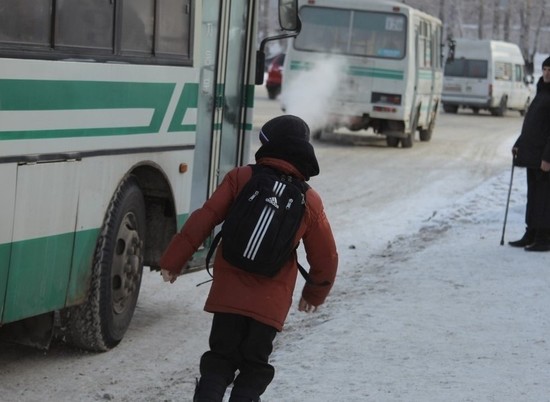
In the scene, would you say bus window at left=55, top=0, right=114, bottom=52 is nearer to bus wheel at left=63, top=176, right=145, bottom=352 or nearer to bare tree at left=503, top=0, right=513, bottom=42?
bus wheel at left=63, top=176, right=145, bottom=352

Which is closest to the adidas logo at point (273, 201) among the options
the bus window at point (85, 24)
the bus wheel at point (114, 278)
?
the bus window at point (85, 24)

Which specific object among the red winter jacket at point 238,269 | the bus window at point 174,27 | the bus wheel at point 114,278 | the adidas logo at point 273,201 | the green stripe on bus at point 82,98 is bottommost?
the bus wheel at point 114,278

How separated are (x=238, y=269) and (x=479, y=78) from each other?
36377mm

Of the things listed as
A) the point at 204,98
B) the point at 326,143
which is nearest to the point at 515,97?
the point at 326,143

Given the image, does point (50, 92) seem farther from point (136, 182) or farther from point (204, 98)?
point (204, 98)

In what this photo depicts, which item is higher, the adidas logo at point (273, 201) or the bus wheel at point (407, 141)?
the adidas logo at point (273, 201)

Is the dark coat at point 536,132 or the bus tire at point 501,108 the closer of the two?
the dark coat at point 536,132

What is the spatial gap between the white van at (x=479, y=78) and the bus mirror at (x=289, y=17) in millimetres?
32133

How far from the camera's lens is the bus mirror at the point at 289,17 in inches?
332

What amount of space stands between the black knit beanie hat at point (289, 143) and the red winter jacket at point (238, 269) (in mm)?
32

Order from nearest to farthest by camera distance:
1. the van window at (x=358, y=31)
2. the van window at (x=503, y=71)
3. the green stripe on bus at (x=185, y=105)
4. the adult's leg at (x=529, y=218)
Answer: the green stripe on bus at (x=185, y=105)
the adult's leg at (x=529, y=218)
the van window at (x=358, y=31)
the van window at (x=503, y=71)

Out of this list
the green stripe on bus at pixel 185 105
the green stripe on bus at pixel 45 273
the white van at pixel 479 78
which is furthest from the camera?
the white van at pixel 479 78

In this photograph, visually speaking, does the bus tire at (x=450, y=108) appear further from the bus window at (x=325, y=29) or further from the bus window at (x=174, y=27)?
the bus window at (x=174, y=27)

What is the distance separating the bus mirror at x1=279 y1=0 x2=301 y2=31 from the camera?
842 cm
